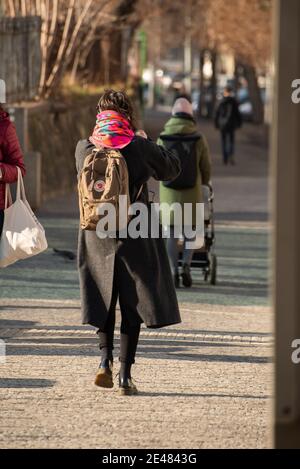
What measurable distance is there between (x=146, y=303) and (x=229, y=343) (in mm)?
2356

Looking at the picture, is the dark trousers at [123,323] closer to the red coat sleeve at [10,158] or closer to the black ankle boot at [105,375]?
the black ankle boot at [105,375]

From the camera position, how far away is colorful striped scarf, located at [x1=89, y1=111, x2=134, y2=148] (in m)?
8.07

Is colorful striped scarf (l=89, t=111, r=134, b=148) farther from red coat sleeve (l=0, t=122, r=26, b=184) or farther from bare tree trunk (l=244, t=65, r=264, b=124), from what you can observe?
bare tree trunk (l=244, t=65, r=264, b=124)

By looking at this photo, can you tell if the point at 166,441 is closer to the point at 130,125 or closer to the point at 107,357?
the point at 107,357

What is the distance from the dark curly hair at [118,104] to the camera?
818 centimetres

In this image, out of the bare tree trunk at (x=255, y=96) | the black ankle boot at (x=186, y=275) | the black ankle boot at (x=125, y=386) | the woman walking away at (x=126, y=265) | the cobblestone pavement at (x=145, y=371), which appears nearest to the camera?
the cobblestone pavement at (x=145, y=371)

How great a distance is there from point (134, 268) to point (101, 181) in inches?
20.5

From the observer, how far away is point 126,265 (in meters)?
8.16

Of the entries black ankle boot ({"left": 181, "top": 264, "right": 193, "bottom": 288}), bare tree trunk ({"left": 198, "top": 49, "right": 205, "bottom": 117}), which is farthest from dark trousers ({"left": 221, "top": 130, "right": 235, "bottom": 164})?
bare tree trunk ({"left": 198, "top": 49, "right": 205, "bottom": 117})

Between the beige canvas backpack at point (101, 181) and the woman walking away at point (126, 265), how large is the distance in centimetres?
8

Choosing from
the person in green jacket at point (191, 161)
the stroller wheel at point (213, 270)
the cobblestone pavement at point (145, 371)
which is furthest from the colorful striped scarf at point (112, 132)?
the stroller wheel at point (213, 270)

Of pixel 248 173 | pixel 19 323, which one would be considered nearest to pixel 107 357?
pixel 19 323

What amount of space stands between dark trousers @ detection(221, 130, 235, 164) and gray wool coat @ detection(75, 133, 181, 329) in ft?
85.2

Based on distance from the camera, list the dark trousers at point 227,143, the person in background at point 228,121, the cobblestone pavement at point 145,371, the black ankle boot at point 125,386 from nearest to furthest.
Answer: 1. the cobblestone pavement at point 145,371
2. the black ankle boot at point 125,386
3. the person in background at point 228,121
4. the dark trousers at point 227,143
